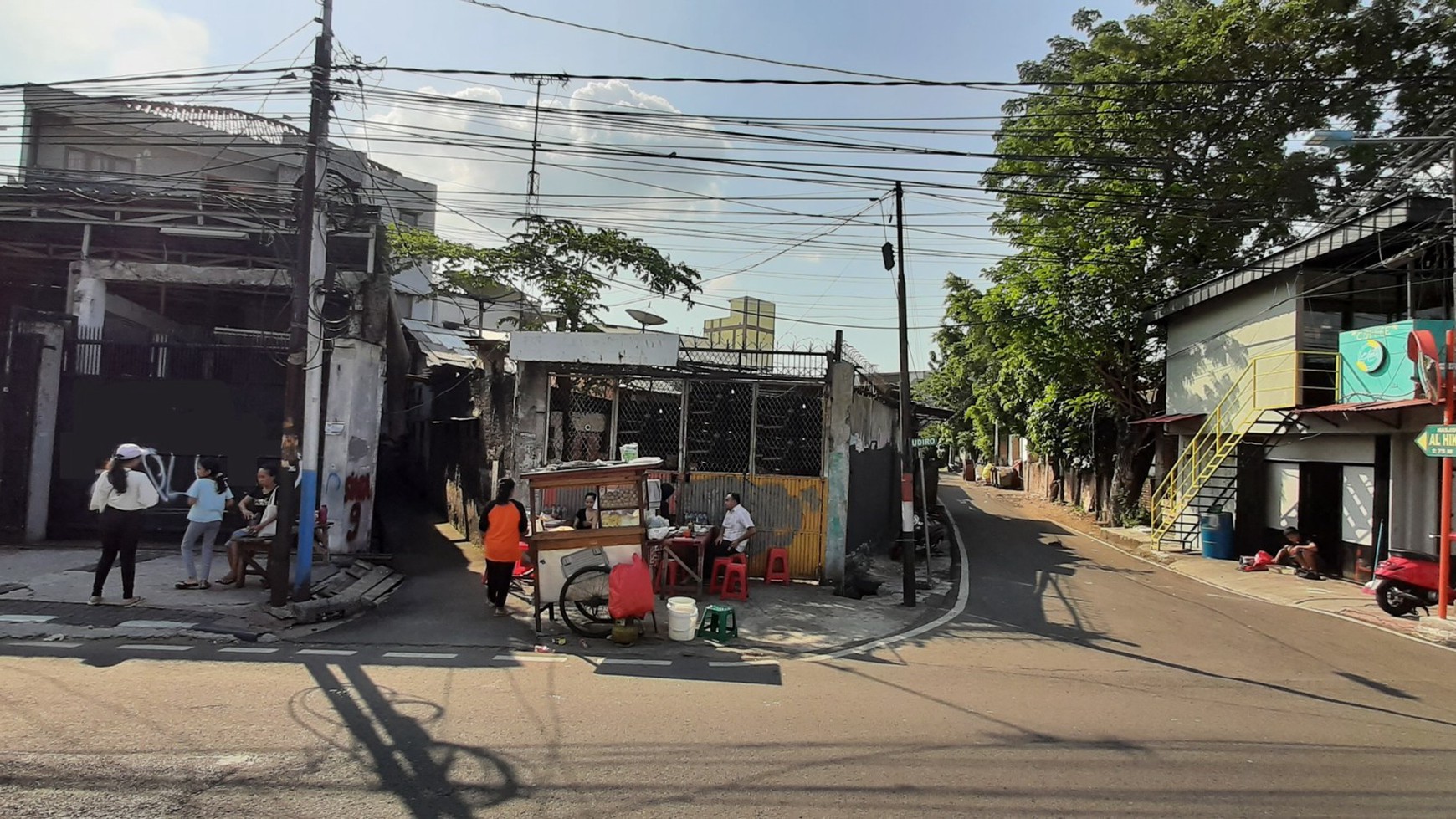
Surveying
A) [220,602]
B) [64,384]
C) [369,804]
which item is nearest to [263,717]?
[369,804]

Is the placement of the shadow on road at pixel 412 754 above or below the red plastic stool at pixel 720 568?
below

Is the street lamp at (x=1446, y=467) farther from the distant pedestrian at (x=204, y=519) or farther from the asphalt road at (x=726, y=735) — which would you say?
the distant pedestrian at (x=204, y=519)

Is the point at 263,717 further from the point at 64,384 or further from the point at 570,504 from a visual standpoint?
the point at 64,384

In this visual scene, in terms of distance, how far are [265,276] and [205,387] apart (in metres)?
2.09

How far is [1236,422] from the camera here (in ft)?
56.4

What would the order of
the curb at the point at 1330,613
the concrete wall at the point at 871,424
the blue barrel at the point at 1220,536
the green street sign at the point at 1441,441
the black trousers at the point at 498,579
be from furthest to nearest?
the blue barrel at the point at 1220,536, the concrete wall at the point at 871,424, the green street sign at the point at 1441,441, the curb at the point at 1330,613, the black trousers at the point at 498,579

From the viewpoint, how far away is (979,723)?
5730 millimetres

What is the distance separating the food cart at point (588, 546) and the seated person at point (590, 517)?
66 mm

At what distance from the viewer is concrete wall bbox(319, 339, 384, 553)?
12219 mm

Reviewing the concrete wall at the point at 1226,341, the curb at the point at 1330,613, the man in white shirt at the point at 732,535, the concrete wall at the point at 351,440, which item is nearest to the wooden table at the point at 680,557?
the man in white shirt at the point at 732,535

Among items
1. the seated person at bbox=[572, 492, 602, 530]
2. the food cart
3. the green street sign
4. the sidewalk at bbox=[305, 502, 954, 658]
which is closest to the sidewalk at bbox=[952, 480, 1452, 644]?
the green street sign

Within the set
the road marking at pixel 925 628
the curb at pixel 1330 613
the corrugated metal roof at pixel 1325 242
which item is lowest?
the road marking at pixel 925 628

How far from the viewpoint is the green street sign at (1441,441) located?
9.93 meters

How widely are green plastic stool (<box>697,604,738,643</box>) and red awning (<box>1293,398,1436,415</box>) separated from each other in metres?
11.1
